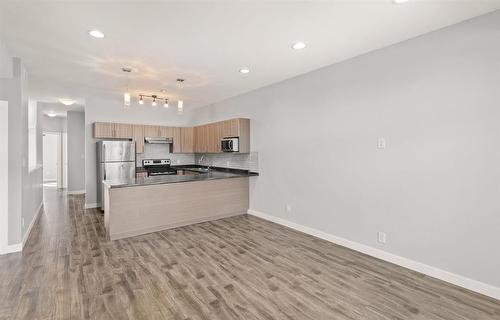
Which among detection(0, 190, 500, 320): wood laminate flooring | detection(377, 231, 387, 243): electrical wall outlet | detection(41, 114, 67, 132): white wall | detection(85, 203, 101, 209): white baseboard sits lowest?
detection(0, 190, 500, 320): wood laminate flooring

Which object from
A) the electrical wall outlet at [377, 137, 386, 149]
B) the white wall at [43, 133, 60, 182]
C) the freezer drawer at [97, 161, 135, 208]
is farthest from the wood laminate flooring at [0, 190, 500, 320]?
the white wall at [43, 133, 60, 182]

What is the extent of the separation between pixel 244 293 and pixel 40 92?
20.0 ft

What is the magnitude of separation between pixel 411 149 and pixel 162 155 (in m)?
6.25

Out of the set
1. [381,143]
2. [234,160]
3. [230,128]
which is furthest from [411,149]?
[234,160]

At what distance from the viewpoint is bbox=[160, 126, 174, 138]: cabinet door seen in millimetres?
6852

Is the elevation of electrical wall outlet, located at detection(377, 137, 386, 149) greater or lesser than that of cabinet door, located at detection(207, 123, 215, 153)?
lesser

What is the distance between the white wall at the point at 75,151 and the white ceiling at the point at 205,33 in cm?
456

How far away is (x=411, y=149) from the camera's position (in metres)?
2.88

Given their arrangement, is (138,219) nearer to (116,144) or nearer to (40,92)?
(116,144)

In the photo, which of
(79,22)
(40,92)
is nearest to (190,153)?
(40,92)

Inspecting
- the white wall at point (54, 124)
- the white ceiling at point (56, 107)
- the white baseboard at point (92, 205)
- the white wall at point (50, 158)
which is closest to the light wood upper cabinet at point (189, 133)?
the white baseboard at point (92, 205)

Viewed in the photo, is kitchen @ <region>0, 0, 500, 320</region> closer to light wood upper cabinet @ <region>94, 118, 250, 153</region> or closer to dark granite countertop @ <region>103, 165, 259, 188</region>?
dark granite countertop @ <region>103, 165, 259, 188</region>

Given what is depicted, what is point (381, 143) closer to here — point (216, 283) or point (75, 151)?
point (216, 283)

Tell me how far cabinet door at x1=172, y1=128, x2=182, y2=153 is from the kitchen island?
2.59m
